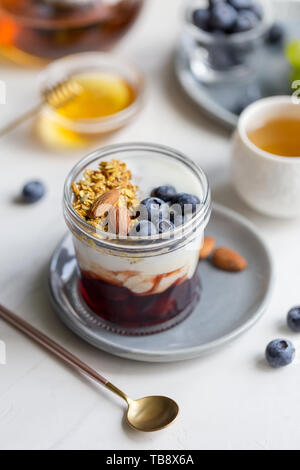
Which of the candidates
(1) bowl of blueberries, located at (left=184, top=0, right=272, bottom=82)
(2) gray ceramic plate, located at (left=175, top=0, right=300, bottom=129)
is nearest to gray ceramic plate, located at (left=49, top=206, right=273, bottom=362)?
(2) gray ceramic plate, located at (left=175, top=0, right=300, bottom=129)

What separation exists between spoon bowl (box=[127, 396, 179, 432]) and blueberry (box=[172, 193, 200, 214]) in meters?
0.28

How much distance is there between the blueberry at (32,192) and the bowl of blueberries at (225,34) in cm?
50

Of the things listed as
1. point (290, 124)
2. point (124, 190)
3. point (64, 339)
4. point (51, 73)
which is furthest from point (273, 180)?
point (51, 73)

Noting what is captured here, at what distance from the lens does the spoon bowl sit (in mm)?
944

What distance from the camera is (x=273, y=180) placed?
1192 millimetres

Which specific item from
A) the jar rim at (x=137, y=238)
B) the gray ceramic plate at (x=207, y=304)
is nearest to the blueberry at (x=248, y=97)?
the gray ceramic plate at (x=207, y=304)

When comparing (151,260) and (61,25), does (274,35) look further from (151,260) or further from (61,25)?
(151,260)

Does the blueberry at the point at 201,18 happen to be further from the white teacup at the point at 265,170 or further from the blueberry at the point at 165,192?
the blueberry at the point at 165,192

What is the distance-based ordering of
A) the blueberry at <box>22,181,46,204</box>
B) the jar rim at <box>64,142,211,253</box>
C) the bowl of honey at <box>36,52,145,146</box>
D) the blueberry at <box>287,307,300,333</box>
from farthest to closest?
1. the bowl of honey at <box>36,52,145,146</box>
2. the blueberry at <box>22,181,46,204</box>
3. the blueberry at <box>287,307,300,333</box>
4. the jar rim at <box>64,142,211,253</box>

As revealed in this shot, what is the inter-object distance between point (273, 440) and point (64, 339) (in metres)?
0.36

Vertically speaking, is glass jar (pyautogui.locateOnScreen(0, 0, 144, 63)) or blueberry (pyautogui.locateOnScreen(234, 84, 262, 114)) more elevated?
glass jar (pyautogui.locateOnScreen(0, 0, 144, 63))

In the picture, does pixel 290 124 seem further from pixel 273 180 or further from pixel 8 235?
pixel 8 235

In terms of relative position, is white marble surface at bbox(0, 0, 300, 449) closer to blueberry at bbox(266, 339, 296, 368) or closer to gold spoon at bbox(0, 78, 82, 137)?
blueberry at bbox(266, 339, 296, 368)

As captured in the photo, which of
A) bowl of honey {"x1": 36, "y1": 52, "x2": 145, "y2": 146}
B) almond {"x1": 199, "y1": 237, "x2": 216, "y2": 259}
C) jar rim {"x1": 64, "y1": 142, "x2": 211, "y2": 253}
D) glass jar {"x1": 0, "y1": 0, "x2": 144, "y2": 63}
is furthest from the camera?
glass jar {"x1": 0, "y1": 0, "x2": 144, "y2": 63}
